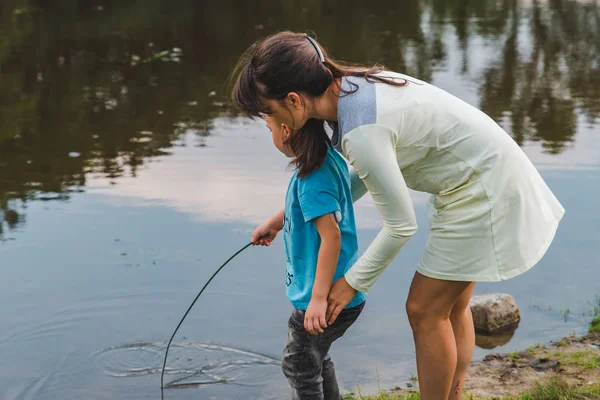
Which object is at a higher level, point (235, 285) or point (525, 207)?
point (525, 207)

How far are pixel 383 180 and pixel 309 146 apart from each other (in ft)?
1.11

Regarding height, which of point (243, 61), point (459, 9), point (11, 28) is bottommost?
point (459, 9)

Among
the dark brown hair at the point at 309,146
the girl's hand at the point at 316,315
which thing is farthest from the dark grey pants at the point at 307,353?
the dark brown hair at the point at 309,146

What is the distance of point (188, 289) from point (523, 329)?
175cm

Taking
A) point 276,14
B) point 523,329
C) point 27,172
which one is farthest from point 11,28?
point 523,329

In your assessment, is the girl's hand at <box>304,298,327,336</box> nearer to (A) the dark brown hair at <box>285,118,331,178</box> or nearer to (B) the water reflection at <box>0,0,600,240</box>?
(A) the dark brown hair at <box>285,118,331,178</box>

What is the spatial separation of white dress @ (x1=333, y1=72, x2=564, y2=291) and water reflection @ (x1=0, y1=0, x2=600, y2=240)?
3.60 metres

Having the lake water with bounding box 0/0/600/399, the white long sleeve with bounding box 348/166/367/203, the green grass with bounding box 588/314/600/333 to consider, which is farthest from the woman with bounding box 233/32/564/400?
the green grass with bounding box 588/314/600/333

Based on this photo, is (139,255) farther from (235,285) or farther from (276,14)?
(276,14)

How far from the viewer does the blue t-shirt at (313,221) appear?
Result: 101 inches

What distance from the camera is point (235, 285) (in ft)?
15.4

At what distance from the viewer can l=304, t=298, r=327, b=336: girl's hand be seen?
2533mm

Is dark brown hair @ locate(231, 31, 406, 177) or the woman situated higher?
dark brown hair @ locate(231, 31, 406, 177)

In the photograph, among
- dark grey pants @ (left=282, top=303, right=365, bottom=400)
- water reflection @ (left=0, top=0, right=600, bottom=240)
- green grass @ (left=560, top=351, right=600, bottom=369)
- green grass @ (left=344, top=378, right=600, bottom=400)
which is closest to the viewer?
dark grey pants @ (left=282, top=303, right=365, bottom=400)
